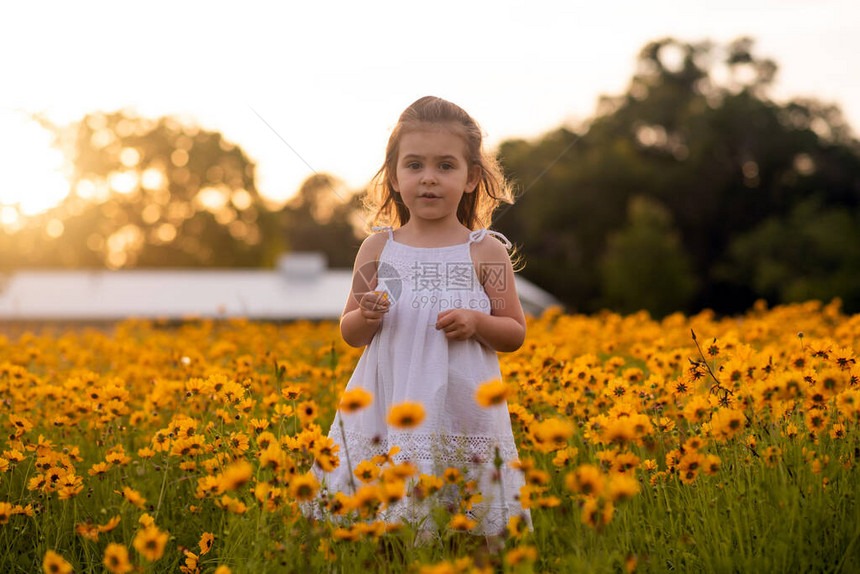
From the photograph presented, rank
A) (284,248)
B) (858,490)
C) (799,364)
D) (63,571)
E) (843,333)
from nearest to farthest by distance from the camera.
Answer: (63,571) < (858,490) < (799,364) < (843,333) < (284,248)

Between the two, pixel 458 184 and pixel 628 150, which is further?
pixel 628 150

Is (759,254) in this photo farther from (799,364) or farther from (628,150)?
(799,364)

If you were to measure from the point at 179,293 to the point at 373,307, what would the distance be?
30329 mm

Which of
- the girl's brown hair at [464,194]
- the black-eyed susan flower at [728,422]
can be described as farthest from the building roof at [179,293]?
the black-eyed susan flower at [728,422]

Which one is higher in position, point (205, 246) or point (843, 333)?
point (205, 246)

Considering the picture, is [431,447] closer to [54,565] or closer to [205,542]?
[205,542]

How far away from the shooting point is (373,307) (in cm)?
268

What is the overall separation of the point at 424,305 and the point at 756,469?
1.20 m

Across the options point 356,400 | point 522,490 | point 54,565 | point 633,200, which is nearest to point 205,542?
point 54,565

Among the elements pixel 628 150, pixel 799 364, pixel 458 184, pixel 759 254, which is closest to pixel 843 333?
pixel 799 364

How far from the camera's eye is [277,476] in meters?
2.04

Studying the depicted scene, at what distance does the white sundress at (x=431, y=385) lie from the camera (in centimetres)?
266

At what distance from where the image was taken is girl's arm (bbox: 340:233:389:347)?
2.69 m

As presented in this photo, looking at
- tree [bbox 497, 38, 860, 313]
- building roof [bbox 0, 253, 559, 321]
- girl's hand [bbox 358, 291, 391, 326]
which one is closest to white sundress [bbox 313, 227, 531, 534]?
girl's hand [bbox 358, 291, 391, 326]
